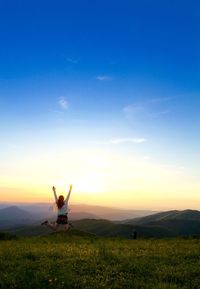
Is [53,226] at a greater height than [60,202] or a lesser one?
lesser

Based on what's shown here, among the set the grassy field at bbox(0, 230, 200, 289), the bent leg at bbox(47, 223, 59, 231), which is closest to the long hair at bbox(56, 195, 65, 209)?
the bent leg at bbox(47, 223, 59, 231)

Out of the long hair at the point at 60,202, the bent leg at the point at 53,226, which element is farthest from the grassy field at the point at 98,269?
the long hair at the point at 60,202

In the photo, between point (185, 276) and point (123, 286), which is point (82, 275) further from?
point (185, 276)

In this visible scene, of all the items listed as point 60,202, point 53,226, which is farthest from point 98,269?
point 60,202

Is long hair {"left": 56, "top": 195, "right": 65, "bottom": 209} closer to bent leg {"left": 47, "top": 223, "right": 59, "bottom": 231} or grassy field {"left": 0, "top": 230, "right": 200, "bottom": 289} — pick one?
bent leg {"left": 47, "top": 223, "right": 59, "bottom": 231}

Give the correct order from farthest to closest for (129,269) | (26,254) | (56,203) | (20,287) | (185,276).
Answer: (56,203)
(26,254)
(129,269)
(185,276)
(20,287)

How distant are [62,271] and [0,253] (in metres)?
6.32

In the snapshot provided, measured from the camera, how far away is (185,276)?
14531 mm

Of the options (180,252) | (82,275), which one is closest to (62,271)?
(82,275)

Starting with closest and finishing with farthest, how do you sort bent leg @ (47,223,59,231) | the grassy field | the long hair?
the grassy field, bent leg @ (47,223,59,231), the long hair

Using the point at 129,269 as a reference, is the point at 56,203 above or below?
above

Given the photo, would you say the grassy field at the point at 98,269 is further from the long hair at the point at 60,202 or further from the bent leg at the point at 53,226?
the long hair at the point at 60,202

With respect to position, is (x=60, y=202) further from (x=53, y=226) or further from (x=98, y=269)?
(x=98, y=269)

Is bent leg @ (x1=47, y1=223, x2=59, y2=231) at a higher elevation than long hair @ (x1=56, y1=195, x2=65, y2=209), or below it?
below
